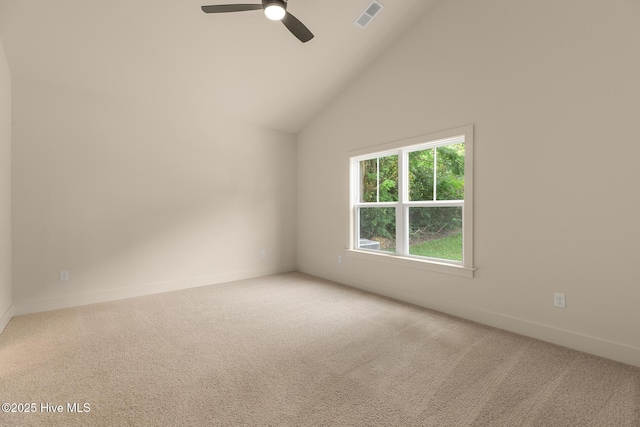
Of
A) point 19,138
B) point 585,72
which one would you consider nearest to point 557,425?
point 585,72

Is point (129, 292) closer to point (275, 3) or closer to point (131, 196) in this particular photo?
point (131, 196)

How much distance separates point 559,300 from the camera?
250 centimetres

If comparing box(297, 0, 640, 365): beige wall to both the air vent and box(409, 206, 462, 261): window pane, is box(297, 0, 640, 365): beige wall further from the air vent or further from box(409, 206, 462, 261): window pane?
the air vent

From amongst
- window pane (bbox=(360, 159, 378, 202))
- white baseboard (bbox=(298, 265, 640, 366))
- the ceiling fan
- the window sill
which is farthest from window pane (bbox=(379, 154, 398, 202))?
→ the ceiling fan

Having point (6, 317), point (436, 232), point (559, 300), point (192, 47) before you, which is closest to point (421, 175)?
point (436, 232)

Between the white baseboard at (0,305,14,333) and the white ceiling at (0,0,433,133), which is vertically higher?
the white ceiling at (0,0,433,133)

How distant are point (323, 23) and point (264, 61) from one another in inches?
33.9

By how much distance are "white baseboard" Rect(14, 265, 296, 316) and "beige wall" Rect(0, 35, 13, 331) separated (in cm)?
20

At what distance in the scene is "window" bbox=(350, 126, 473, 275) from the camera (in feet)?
10.5

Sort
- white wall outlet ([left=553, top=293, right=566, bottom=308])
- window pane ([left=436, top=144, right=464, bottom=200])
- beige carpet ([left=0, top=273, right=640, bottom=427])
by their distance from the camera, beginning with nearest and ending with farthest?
beige carpet ([left=0, top=273, right=640, bottom=427]) < white wall outlet ([left=553, top=293, right=566, bottom=308]) < window pane ([left=436, top=144, right=464, bottom=200])

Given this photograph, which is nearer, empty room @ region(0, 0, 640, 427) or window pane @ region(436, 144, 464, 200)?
empty room @ region(0, 0, 640, 427)

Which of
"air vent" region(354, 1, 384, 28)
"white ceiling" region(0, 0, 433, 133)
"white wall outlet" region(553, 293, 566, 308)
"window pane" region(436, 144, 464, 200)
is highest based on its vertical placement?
"air vent" region(354, 1, 384, 28)

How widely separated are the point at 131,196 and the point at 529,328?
4.64 m

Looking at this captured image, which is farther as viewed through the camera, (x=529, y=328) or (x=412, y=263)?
(x=412, y=263)
